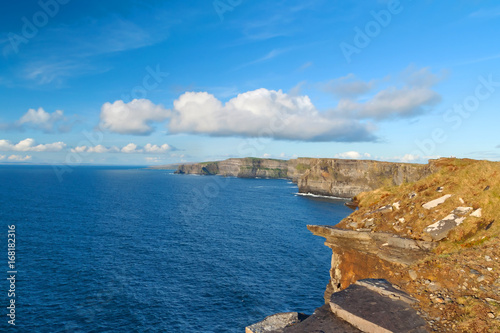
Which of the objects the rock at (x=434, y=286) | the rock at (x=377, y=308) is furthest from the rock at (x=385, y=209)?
the rock at (x=434, y=286)

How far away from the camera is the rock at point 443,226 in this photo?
13484mm

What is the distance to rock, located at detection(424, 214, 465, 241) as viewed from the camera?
13484 millimetres

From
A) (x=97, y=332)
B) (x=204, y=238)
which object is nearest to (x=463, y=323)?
(x=97, y=332)

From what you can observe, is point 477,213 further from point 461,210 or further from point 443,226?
point 443,226

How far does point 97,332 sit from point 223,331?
12.7 metres

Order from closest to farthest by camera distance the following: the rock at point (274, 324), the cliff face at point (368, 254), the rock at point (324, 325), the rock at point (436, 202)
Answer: the rock at point (324, 325)
the rock at point (274, 324)
the cliff face at point (368, 254)
the rock at point (436, 202)

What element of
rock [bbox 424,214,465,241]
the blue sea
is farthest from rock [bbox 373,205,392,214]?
the blue sea

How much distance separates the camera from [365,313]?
897 centimetres

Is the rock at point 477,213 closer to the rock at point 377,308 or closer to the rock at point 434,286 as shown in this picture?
the rock at point 434,286

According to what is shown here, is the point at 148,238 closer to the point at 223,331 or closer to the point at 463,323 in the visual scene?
the point at 223,331

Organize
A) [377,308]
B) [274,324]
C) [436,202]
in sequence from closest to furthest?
1. [377,308]
2. [274,324]
3. [436,202]

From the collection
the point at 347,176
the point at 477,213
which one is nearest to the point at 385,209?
the point at 477,213

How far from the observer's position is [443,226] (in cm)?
1381

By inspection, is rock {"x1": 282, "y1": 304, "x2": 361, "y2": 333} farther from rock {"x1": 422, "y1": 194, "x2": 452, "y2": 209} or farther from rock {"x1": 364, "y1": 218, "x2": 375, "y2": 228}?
rock {"x1": 422, "y1": 194, "x2": 452, "y2": 209}
